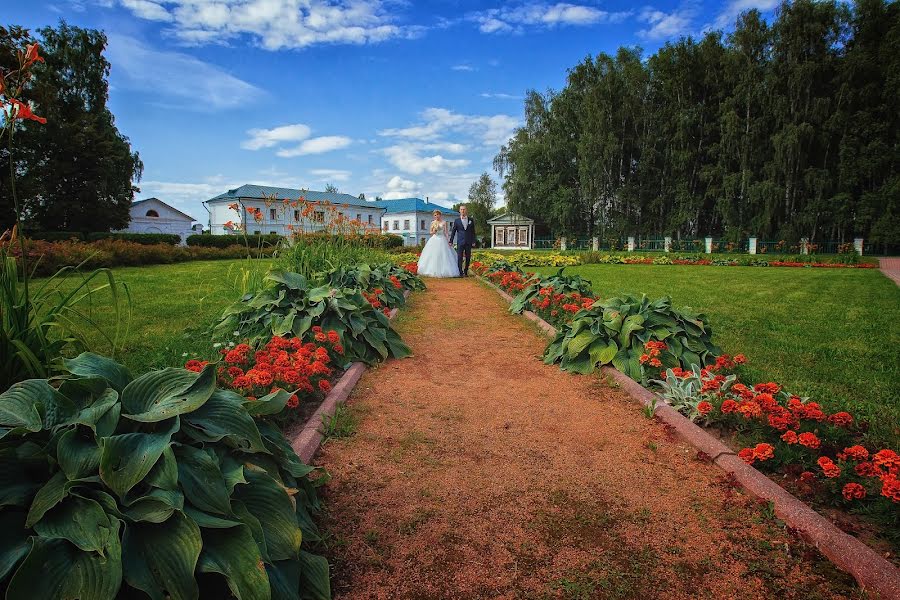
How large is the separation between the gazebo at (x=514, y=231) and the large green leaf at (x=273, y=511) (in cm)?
3793

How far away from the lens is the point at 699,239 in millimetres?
30203

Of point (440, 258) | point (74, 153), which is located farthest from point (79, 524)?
point (74, 153)

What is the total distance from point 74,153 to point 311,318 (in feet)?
91.2

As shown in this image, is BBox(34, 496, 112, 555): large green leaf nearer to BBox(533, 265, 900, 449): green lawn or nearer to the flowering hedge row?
BBox(533, 265, 900, 449): green lawn

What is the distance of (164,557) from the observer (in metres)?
1.29

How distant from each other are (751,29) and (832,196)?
10.0 meters

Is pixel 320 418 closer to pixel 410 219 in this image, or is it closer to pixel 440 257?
pixel 440 257

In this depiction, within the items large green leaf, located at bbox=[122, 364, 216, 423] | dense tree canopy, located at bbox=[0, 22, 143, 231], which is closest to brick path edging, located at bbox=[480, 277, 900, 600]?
large green leaf, located at bbox=[122, 364, 216, 423]

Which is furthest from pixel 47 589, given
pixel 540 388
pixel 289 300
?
pixel 289 300

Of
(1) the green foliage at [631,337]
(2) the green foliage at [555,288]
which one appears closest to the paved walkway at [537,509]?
(1) the green foliage at [631,337]

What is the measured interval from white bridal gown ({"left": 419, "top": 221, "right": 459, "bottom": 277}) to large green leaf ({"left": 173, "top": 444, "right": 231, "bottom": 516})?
38.0ft

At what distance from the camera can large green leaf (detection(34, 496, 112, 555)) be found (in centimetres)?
123

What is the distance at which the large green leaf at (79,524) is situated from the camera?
1226 millimetres

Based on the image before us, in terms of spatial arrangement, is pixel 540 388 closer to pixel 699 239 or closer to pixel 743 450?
pixel 743 450
